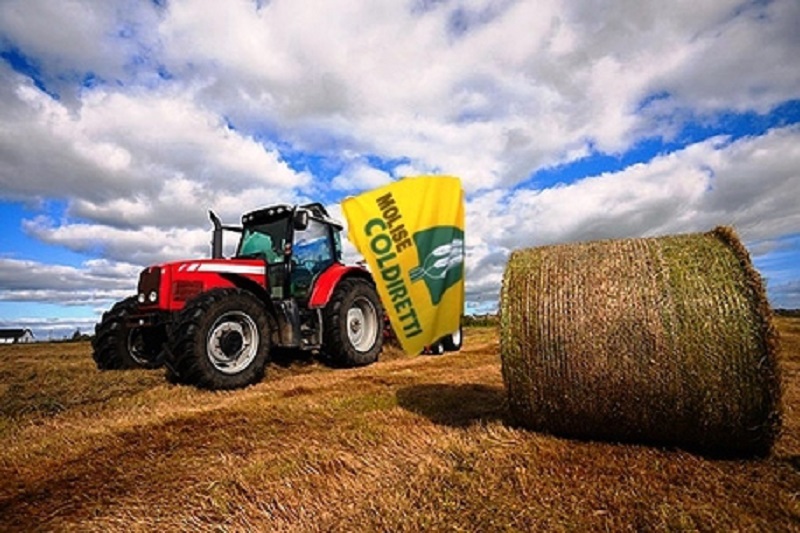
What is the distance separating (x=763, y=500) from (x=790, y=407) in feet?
6.70

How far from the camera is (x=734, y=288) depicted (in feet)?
9.87

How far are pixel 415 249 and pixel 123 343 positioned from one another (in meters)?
5.18

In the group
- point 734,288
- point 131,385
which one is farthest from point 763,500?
point 131,385

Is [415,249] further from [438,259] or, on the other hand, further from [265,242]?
[265,242]

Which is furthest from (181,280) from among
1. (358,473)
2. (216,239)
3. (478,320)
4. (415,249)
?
(478,320)

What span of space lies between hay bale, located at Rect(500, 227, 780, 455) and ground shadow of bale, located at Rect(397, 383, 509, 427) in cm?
55

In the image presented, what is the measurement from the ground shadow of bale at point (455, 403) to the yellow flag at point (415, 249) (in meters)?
0.63

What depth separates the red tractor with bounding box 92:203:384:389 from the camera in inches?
234

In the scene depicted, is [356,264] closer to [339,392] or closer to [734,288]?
[339,392]

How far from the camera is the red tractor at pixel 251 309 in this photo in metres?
5.93

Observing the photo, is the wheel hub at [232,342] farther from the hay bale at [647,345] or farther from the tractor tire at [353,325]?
the hay bale at [647,345]

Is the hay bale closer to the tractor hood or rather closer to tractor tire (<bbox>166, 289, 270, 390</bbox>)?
tractor tire (<bbox>166, 289, 270, 390</bbox>)

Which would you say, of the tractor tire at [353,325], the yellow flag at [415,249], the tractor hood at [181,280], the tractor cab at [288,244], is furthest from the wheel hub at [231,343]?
the yellow flag at [415,249]

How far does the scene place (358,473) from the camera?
2807 mm
